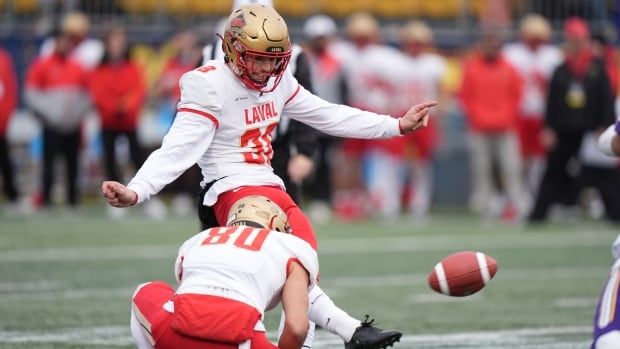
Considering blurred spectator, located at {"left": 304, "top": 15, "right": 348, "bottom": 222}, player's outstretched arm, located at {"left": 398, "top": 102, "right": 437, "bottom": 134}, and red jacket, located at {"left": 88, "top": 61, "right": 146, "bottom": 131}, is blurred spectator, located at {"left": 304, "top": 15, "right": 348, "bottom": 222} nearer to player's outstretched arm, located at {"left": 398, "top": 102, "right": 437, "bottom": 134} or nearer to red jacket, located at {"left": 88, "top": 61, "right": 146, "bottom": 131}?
red jacket, located at {"left": 88, "top": 61, "right": 146, "bottom": 131}

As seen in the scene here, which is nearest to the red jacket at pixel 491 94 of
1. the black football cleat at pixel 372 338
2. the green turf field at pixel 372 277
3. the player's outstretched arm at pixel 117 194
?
the green turf field at pixel 372 277

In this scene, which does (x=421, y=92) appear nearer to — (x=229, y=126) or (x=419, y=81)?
(x=419, y=81)

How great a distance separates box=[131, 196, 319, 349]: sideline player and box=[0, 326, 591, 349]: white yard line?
139cm

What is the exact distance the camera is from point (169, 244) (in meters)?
12.1

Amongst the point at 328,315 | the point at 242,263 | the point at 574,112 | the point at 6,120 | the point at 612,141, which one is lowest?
the point at 6,120

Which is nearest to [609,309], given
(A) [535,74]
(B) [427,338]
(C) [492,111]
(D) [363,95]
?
(B) [427,338]

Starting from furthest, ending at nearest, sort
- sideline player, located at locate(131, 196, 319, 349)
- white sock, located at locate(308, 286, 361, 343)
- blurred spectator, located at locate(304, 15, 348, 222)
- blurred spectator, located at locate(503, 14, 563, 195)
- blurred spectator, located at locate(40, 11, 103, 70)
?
blurred spectator, located at locate(503, 14, 563, 195), blurred spectator, located at locate(40, 11, 103, 70), blurred spectator, located at locate(304, 15, 348, 222), white sock, located at locate(308, 286, 361, 343), sideline player, located at locate(131, 196, 319, 349)

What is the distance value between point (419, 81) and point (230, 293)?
38.5 feet

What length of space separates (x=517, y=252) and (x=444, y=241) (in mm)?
973

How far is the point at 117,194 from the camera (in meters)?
5.22

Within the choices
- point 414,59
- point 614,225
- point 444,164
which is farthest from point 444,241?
point 444,164

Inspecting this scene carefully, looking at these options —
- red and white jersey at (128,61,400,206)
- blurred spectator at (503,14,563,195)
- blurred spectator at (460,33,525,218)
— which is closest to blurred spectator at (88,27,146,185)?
blurred spectator at (460,33,525,218)

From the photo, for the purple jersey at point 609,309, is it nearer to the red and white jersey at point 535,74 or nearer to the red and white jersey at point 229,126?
the red and white jersey at point 229,126

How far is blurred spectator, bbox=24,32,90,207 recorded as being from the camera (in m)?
15.7
